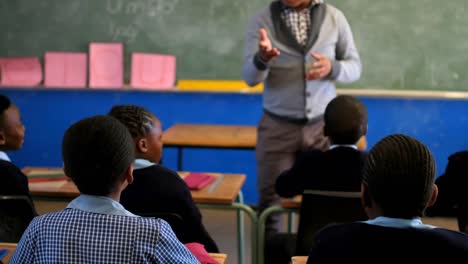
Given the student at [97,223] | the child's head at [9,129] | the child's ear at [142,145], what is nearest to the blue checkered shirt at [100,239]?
the student at [97,223]

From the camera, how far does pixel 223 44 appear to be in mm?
4906

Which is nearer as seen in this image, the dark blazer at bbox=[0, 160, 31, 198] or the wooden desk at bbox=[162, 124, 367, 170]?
the dark blazer at bbox=[0, 160, 31, 198]

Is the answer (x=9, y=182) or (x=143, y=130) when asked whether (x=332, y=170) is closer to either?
(x=143, y=130)

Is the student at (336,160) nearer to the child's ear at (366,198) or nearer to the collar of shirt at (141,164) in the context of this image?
the collar of shirt at (141,164)

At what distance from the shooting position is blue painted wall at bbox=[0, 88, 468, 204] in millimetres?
4875

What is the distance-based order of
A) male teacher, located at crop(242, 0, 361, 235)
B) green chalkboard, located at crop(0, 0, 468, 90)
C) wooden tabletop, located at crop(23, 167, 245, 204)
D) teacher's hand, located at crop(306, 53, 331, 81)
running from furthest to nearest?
green chalkboard, located at crop(0, 0, 468, 90) < male teacher, located at crop(242, 0, 361, 235) < teacher's hand, located at crop(306, 53, 331, 81) < wooden tabletop, located at crop(23, 167, 245, 204)

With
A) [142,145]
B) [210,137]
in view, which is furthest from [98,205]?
[210,137]

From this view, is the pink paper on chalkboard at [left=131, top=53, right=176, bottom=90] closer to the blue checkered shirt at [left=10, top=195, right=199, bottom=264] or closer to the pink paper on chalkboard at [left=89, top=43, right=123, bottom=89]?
the pink paper on chalkboard at [left=89, top=43, right=123, bottom=89]

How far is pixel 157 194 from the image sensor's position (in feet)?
6.86

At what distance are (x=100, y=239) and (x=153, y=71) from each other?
12.1 ft

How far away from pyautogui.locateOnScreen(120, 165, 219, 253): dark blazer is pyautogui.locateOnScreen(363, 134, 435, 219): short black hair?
91 cm

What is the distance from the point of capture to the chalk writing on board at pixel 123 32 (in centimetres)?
497

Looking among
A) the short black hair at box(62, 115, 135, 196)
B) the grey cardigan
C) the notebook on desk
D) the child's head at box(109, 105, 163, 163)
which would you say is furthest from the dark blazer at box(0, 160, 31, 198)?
the grey cardigan

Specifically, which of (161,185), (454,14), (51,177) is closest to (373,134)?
(454,14)
